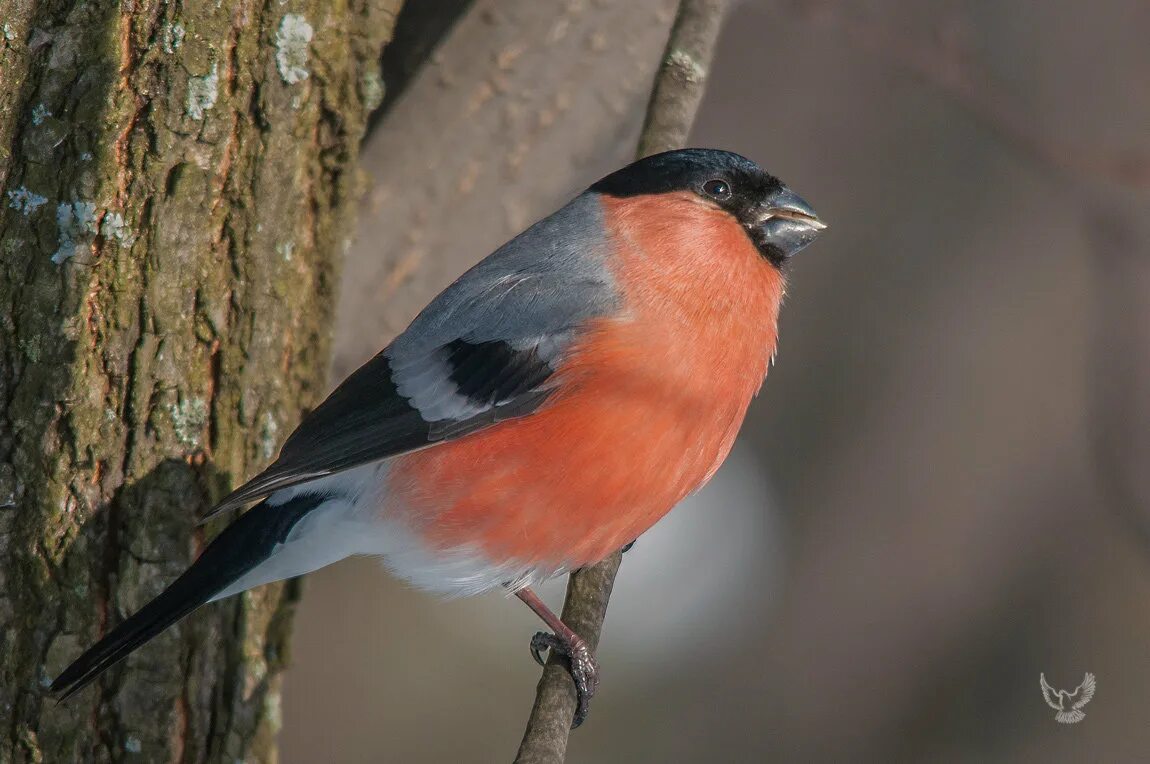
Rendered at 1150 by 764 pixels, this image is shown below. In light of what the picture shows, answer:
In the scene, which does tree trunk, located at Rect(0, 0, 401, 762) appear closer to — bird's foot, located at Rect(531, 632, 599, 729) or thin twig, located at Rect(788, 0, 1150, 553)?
bird's foot, located at Rect(531, 632, 599, 729)

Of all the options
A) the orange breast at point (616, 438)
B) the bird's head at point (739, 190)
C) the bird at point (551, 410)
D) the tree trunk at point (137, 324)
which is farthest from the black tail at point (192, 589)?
the bird's head at point (739, 190)

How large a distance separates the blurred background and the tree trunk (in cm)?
347

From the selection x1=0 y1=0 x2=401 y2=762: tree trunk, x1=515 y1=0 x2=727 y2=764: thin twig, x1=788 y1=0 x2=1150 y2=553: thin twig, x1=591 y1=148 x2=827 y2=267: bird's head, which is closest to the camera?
x1=0 y1=0 x2=401 y2=762: tree trunk

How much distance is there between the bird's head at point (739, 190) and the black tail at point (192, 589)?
4.34ft

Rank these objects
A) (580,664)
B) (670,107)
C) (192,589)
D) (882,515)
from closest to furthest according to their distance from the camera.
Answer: (192,589) < (580,664) < (670,107) < (882,515)

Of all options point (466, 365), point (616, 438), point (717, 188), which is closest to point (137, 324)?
point (466, 365)

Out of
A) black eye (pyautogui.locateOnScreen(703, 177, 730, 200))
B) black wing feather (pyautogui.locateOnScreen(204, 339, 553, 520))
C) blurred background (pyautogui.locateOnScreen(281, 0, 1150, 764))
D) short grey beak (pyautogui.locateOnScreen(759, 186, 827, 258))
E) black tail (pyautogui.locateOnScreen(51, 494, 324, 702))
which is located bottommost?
blurred background (pyautogui.locateOnScreen(281, 0, 1150, 764))

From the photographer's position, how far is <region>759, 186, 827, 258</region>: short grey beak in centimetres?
329

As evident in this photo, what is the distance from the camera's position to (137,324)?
2830 millimetres

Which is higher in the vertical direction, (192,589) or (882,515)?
(192,589)

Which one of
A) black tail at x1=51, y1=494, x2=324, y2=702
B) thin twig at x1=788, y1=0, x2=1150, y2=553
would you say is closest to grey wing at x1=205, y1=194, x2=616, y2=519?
black tail at x1=51, y1=494, x2=324, y2=702

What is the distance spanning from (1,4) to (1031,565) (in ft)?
19.8

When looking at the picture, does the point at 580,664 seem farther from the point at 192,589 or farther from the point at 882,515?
the point at 882,515

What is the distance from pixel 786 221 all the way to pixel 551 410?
87 centimetres
